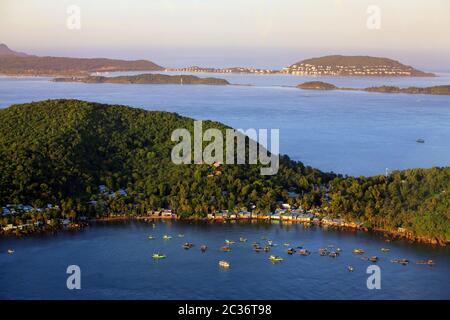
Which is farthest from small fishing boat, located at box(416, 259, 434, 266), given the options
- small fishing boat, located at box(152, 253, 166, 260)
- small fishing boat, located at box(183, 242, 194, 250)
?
small fishing boat, located at box(152, 253, 166, 260)

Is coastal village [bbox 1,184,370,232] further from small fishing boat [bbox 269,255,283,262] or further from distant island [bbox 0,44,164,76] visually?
distant island [bbox 0,44,164,76]

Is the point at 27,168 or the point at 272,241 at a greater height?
the point at 27,168

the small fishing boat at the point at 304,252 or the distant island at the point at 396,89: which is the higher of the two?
the distant island at the point at 396,89

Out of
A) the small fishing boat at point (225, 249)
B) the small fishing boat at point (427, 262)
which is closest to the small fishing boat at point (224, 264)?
the small fishing boat at point (225, 249)

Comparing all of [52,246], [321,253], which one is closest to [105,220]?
[52,246]

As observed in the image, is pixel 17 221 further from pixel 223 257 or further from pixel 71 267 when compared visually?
pixel 223 257

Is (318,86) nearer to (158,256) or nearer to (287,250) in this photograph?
(287,250)

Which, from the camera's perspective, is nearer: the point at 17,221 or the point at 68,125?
the point at 17,221

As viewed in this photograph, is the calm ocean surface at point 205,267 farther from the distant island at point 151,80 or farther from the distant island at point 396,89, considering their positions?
the distant island at point 151,80
